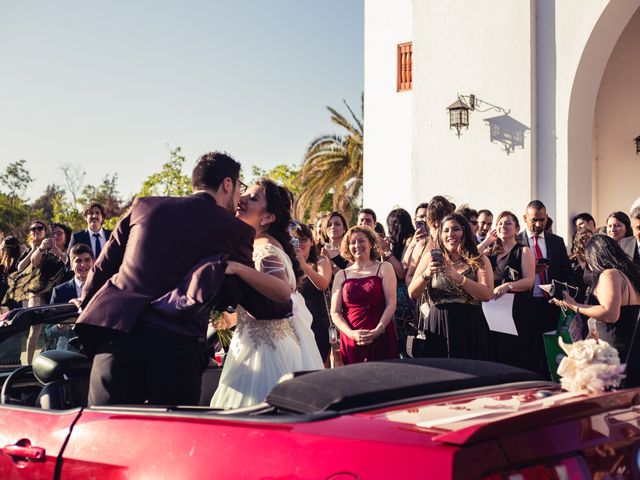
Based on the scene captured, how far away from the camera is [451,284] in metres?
6.68

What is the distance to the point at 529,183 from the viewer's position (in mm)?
12250

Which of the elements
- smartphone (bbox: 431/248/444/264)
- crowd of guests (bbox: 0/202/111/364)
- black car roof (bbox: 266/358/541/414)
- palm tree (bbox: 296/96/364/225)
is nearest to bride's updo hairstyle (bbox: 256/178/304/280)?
black car roof (bbox: 266/358/541/414)

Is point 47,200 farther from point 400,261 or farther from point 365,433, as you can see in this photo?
point 365,433

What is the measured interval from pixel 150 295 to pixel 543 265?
17.3 ft

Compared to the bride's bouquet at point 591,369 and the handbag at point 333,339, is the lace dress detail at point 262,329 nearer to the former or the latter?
→ the bride's bouquet at point 591,369

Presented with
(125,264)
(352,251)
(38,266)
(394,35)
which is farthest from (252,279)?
(394,35)

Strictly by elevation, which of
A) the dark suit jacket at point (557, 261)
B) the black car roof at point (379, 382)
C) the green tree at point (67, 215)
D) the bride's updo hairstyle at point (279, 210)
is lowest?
the black car roof at point (379, 382)

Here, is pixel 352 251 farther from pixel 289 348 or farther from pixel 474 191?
pixel 474 191

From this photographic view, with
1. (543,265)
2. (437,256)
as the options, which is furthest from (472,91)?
(437,256)

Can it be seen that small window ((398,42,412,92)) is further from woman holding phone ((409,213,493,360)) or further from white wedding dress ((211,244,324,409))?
white wedding dress ((211,244,324,409))

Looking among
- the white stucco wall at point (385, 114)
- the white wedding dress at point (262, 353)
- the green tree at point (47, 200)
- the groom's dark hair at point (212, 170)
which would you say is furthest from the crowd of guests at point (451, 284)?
the green tree at point (47, 200)

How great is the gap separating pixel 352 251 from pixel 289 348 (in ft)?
9.78

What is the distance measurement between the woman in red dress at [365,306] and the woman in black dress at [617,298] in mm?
1867

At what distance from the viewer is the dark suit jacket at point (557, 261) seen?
8148 mm
